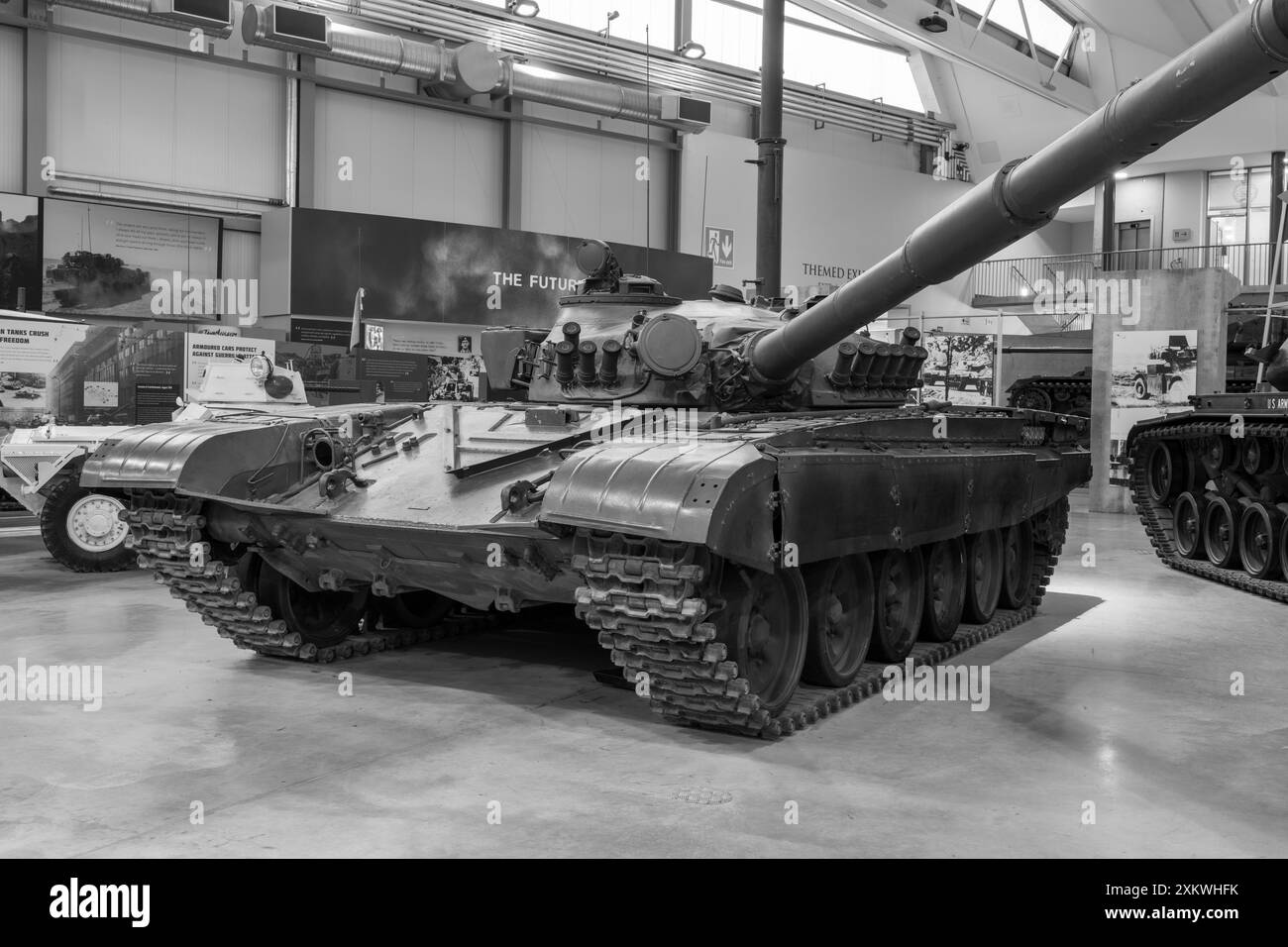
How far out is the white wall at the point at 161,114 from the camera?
19469mm

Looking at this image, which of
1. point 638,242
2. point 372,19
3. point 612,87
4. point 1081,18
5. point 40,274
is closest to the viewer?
point 40,274

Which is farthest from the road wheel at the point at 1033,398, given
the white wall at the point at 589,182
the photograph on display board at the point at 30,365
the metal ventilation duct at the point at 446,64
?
the photograph on display board at the point at 30,365

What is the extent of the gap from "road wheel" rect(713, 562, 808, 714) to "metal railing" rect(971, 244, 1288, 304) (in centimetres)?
2758

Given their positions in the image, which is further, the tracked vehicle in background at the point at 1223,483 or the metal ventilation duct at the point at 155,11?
the metal ventilation duct at the point at 155,11

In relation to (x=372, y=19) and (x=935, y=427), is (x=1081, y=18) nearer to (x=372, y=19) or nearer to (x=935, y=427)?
(x=372, y=19)

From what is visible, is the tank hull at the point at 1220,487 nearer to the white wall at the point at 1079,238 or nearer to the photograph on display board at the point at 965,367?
the photograph on display board at the point at 965,367

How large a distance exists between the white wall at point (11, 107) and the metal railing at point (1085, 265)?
24.4m

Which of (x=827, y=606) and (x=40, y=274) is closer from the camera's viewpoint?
(x=827, y=606)

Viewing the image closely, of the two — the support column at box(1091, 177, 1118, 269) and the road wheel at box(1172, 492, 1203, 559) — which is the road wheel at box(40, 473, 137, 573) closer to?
the road wheel at box(1172, 492, 1203, 559)

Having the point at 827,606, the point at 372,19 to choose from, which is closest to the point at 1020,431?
the point at 827,606

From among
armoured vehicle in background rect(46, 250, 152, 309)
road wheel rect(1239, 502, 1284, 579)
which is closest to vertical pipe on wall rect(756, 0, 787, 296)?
road wheel rect(1239, 502, 1284, 579)

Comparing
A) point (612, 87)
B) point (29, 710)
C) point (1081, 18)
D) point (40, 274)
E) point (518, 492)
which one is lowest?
point (29, 710)

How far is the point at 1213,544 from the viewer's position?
14.7 meters

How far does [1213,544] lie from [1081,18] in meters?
20.2
